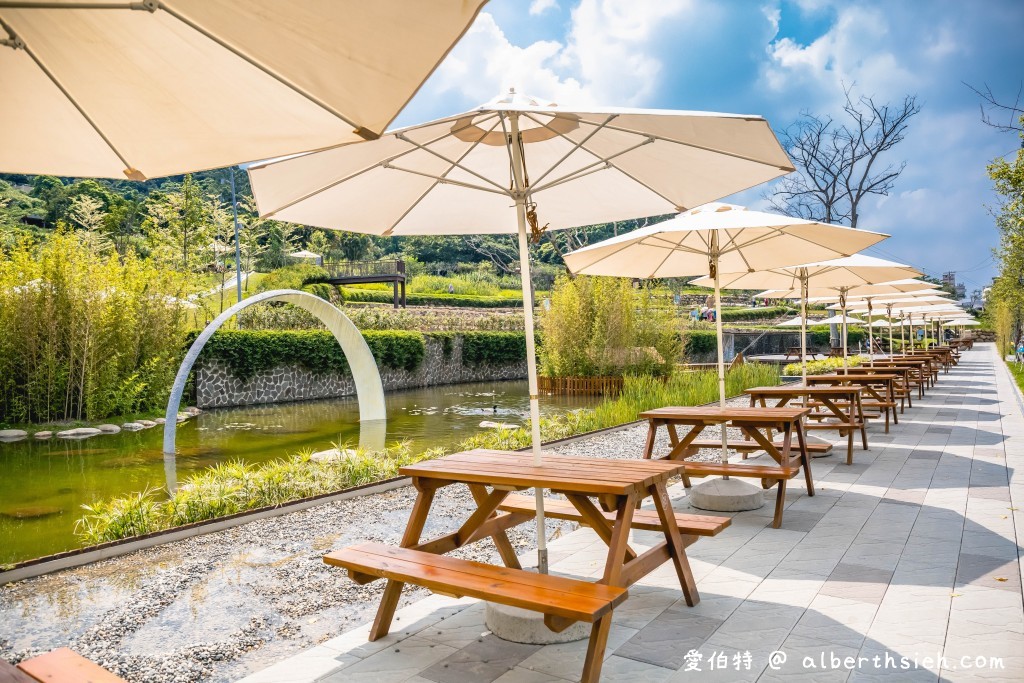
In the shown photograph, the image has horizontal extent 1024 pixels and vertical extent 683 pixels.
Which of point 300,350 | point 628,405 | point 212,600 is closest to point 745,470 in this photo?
point 212,600

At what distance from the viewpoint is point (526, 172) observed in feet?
10.2

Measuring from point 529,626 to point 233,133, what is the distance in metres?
1.97

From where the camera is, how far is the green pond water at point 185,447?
18.5ft

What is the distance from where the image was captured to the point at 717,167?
135 inches

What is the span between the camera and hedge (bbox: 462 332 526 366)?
21500mm

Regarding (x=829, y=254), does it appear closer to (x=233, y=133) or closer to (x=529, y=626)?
(x=529, y=626)

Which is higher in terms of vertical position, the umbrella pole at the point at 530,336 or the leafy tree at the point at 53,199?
the leafy tree at the point at 53,199

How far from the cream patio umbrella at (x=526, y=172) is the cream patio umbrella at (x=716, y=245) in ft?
2.35

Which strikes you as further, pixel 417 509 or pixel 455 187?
pixel 455 187

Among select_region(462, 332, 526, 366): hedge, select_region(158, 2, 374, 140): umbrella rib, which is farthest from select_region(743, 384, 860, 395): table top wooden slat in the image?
select_region(462, 332, 526, 366): hedge

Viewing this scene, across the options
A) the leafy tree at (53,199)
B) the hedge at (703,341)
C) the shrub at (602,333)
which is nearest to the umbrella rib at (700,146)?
the shrub at (602,333)

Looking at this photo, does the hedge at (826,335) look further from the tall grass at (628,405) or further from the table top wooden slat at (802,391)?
the table top wooden slat at (802,391)

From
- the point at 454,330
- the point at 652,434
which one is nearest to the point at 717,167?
the point at 652,434

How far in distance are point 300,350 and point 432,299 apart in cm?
1912
